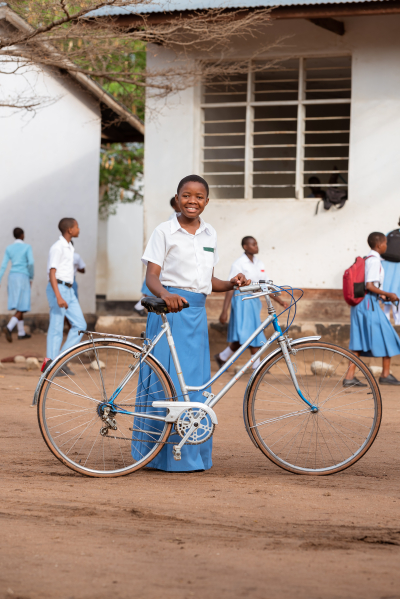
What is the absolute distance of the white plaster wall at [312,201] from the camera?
10086 millimetres

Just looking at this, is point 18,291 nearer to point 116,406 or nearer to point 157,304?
point 116,406

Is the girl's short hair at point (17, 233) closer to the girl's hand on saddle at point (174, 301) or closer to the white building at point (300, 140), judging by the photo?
the white building at point (300, 140)

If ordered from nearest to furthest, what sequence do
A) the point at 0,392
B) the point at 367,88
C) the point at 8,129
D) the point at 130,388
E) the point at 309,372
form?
the point at 130,388
the point at 309,372
the point at 0,392
the point at 367,88
the point at 8,129

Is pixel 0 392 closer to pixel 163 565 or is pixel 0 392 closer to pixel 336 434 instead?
pixel 336 434

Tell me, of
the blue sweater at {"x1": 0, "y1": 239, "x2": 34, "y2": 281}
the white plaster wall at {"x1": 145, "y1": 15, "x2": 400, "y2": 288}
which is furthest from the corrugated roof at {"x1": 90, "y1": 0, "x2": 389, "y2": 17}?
the blue sweater at {"x1": 0, "y1": 239, "x2": 34, "y2": 281}

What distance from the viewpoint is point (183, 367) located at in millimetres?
4156

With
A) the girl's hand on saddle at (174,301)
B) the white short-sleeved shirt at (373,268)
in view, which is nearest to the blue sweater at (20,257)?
the white short-sleeved shirt at (373,268)

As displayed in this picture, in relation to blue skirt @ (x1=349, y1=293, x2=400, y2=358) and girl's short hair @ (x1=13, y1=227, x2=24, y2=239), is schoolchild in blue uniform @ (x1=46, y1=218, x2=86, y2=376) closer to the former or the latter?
blue skirt @ (x1=349, y1=293, x2=400, y2=358)

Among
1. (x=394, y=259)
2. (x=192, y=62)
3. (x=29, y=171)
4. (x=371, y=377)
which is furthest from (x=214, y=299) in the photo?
(x=371, y=377)

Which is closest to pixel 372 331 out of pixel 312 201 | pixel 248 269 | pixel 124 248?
pixel 248 269

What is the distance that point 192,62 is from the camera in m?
10.7

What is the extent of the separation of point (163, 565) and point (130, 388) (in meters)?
1.46

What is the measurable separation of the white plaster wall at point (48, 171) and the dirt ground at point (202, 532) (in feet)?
31.6

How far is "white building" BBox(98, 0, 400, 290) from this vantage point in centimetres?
1007
